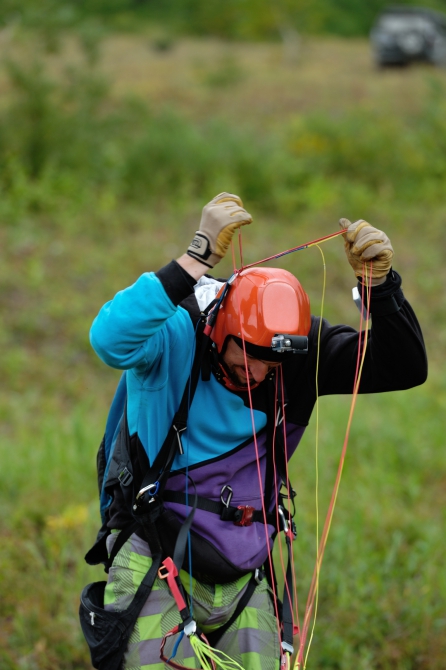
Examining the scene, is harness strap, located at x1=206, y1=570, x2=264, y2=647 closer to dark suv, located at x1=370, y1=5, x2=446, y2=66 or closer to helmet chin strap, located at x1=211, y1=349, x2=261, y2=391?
helmet chin strap, located at x1=211, y1=349, x2=261, y2=391

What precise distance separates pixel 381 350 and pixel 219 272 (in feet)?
26.0

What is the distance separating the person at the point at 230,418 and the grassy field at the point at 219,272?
166 centimetres

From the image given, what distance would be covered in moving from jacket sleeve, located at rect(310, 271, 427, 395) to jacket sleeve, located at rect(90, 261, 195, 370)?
2.15ft

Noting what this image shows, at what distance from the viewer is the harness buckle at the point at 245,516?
8.47 ft

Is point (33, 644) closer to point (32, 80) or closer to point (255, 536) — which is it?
point (255, 536)

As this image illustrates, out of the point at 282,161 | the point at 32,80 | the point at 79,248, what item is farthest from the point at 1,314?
the point at 282,161

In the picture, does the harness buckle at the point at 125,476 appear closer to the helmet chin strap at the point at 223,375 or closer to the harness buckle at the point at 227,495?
the harness buckle at the point at 227,495

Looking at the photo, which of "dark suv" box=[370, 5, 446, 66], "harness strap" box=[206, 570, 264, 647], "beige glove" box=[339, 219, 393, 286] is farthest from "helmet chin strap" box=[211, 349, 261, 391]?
"dark suv" box=[370, 5, 446, 66]

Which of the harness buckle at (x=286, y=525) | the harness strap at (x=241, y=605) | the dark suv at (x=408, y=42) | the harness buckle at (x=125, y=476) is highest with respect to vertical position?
the dark suv at (x=408, y=42)

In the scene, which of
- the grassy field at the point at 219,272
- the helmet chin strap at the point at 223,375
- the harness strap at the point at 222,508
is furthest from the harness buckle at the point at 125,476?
the grassy field at the point at 219,272

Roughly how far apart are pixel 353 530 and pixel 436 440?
5.86ft

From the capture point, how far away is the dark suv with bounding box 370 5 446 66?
23.4 m

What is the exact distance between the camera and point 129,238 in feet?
36.2

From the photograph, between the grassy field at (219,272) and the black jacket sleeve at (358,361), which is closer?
the black jacket sleeve at (358,361)
